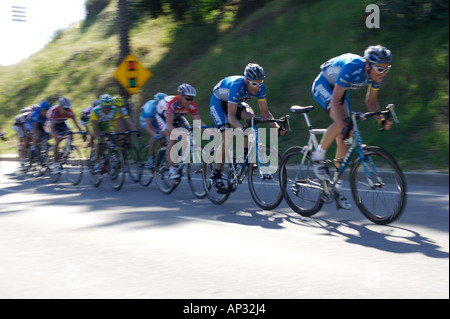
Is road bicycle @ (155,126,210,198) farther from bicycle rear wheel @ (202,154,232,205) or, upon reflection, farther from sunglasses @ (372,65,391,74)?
sunglasses @ (372,65,391,74)

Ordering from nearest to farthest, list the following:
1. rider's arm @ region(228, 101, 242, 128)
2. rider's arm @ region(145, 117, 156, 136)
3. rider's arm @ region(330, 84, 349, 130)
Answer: rider's arm @ region(330, 84, 349, 130), rider's arm @ region(228, 101, 242, 128), rider's arm @ region(145, 117, 156, 136)

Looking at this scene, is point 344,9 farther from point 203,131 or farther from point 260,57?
point 203,131

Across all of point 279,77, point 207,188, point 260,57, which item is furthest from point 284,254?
point 260,57

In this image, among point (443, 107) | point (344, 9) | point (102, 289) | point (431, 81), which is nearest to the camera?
point (102, 289)

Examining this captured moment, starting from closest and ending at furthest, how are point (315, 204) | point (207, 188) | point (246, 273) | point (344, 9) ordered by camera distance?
1. point (246, 273)
2. point (315, 204)
3. point (207, 188)
4. point (344, 9)

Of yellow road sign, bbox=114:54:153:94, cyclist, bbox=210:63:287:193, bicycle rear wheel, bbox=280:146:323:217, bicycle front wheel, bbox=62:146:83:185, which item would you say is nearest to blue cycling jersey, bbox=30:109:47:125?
bicycle front wheel, bbox=62:146:83:185

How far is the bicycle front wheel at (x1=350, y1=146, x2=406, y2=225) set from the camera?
6.41 m

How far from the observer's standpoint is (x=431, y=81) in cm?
1416

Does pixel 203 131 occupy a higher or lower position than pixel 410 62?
lower

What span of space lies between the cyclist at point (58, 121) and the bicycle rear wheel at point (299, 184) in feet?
22.5

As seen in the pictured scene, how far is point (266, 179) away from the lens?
833cm

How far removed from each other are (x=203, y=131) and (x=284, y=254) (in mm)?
4032

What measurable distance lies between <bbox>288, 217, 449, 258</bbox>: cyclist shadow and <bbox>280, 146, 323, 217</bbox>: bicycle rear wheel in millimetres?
258

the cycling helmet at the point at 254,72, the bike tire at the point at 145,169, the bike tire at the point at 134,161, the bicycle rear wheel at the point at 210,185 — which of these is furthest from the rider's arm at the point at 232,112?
the bike tire at the point at 134,161
